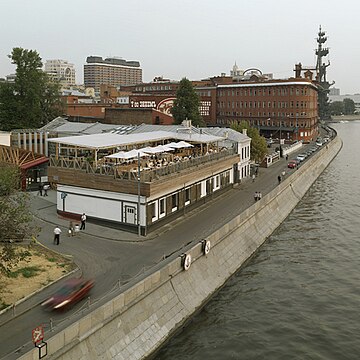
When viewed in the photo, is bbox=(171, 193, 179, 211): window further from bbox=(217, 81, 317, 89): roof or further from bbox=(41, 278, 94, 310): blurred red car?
bbox=(217, 81, 317, 89): roof

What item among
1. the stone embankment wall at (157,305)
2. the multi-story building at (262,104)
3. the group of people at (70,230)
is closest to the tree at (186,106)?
the multi-story building at (262,104)

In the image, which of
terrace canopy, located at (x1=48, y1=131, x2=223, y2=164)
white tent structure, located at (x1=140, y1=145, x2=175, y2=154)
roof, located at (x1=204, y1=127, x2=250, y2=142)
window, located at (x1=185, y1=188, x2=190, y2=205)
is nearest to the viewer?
terrace canopy, located at (x1=48, y1=131, x2=223, y2=164)

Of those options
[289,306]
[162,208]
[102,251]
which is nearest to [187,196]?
[162,208]

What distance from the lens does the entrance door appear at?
3272 centimetres

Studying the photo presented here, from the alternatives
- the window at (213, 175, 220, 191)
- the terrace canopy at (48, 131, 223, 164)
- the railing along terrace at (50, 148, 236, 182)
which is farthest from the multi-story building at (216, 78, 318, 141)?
the railing along terrace at (50, 148, 236, 182)

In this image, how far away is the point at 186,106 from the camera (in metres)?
83.9

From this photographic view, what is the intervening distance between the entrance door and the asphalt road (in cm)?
96

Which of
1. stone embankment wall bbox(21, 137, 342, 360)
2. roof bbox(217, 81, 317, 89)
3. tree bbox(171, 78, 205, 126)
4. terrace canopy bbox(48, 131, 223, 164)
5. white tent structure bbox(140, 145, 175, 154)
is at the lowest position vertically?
stone embankment wall bbox(21, 137, 342, 360)

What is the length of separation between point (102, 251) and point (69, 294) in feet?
24.3

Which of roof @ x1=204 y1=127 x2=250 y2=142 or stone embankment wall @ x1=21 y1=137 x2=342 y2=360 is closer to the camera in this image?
stone embankment wall @ x1=21 y1=137 x2=342 y2=360

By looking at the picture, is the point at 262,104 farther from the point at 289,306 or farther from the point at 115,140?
the point at 289,306

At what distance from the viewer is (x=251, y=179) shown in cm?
5800

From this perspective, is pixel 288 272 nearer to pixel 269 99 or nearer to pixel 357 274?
pixel 357 274

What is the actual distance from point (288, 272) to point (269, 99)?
278 feet
